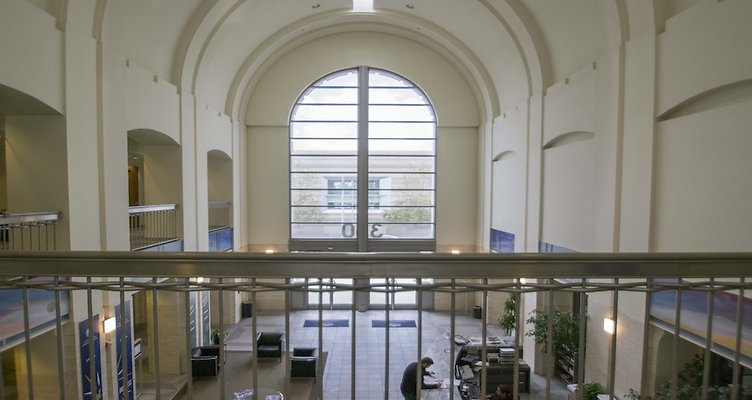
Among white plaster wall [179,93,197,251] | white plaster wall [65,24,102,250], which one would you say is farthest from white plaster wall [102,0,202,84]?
white plaster wall [179,93,197,251]

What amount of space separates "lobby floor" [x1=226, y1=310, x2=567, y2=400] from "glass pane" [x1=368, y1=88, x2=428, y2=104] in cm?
770

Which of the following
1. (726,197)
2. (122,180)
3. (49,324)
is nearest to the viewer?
(726,197)

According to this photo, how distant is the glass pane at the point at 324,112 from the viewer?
51.9 ft

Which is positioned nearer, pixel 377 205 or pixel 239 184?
pixel 239 184

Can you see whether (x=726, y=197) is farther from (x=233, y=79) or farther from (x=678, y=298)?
(x=233, y=79)

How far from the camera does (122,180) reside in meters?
7.42

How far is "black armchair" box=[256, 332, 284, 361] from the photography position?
10.8 m

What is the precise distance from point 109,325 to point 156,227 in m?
3.02

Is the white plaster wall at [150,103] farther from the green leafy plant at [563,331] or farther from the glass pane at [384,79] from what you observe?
the green leafy plant at [563,331]

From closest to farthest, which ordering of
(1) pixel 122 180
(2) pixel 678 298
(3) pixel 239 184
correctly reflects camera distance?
1. (2) pixel 678 298
2. (1) pixel 122 180
3. (3) pixel 239 184

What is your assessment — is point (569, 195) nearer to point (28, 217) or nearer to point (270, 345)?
point (270, 345)

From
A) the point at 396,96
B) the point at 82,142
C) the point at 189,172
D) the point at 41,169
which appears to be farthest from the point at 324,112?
the point at 41,169

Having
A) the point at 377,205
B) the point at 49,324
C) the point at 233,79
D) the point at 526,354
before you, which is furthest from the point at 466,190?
the point at 49,324

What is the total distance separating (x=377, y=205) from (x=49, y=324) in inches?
446
